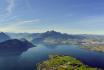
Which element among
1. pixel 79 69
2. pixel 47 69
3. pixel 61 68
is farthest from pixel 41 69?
pixel 79 69

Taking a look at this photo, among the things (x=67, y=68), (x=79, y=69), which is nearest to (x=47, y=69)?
(x=67, y=68)

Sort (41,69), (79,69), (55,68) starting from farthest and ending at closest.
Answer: (41,69) → (55,68) → (79,69)

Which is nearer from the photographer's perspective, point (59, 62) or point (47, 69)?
point (47, 69)

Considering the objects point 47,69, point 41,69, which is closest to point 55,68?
point 47,69

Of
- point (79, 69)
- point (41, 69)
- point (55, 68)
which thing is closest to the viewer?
point (79, 69)

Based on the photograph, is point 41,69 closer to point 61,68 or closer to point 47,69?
point 47,69

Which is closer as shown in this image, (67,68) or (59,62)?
(67,68)

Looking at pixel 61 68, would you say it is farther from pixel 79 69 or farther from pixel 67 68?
pixel 79 69
